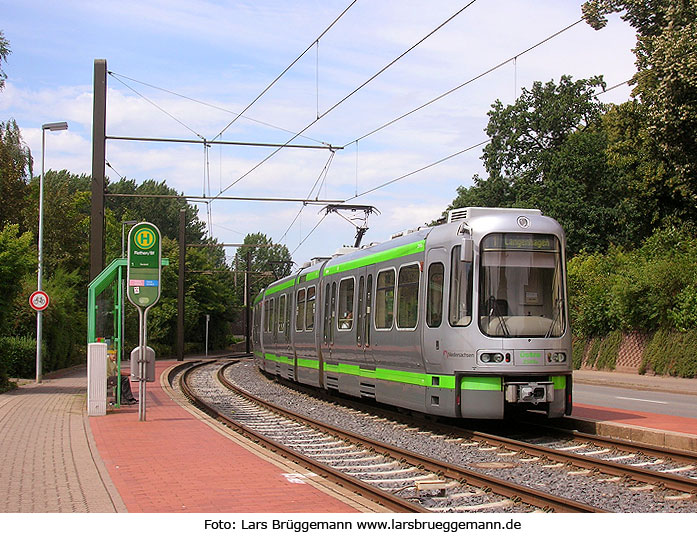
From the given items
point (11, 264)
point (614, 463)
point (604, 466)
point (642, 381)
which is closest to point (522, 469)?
point (604, 466)

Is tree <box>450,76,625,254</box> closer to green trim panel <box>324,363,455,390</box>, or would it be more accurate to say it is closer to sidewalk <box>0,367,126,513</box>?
green trim panel <box>324,363,455,390</box>

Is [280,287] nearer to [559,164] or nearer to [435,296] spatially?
[435,296]

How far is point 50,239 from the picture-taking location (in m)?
54.1

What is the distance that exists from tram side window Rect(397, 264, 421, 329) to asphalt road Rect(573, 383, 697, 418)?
541cm

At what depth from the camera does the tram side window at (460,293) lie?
1332 centimetres

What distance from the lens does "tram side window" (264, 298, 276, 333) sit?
2967cm

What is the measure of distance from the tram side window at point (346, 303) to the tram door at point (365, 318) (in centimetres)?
58

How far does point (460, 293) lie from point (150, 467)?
535 cm

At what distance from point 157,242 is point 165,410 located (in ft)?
12.7

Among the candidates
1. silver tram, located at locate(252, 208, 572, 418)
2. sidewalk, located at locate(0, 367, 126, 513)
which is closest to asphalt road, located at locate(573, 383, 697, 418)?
silver tram, located at locate(252, 208, 572, 418)

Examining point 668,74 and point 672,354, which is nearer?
point 668,74

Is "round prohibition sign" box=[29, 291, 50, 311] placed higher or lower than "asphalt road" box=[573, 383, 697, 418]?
higher

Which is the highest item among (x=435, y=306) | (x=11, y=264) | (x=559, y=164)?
(x=559, y=164)

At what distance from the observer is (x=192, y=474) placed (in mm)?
9992
